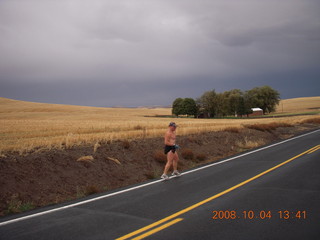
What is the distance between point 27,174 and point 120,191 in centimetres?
293

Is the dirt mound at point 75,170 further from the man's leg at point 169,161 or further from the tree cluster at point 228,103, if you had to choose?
the tree cluster at point 228,103

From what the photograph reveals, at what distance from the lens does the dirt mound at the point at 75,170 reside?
25.8 feet

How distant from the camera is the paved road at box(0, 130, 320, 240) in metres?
4.89

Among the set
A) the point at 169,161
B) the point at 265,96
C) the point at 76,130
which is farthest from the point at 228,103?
the point at 169,161

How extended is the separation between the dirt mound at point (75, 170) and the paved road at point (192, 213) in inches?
56.2

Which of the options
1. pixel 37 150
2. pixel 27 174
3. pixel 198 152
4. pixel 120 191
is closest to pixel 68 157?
pixel 37 150

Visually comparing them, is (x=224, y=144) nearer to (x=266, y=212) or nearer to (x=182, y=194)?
(x=182, y=194)

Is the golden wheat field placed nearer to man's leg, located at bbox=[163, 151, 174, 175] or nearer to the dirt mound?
the dirt mound

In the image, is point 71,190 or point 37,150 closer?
point 71,190

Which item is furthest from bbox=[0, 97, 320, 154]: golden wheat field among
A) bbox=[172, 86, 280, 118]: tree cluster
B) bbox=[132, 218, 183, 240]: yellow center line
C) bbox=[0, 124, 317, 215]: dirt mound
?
bbox=[172, 86, 280, 118]: tree cluster

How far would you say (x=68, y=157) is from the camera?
10594mm
